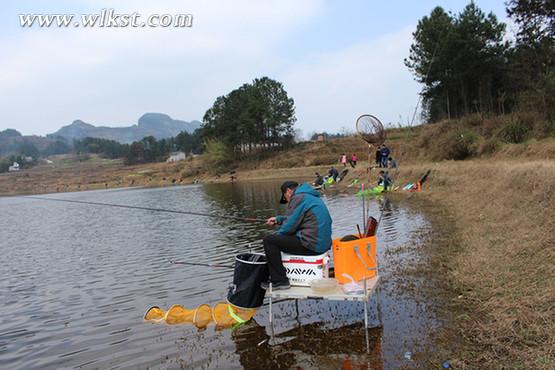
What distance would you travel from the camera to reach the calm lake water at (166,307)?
6672 mm

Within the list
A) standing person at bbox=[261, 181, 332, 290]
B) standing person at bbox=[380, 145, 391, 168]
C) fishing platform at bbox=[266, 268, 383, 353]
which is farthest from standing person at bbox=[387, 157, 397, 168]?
standing person at bbox=[261, 181, 332, 290]

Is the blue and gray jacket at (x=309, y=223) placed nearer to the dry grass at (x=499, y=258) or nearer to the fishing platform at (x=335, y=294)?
the fishing platform at (x=335, y=294)

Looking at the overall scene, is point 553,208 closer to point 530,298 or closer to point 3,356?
point 530,298

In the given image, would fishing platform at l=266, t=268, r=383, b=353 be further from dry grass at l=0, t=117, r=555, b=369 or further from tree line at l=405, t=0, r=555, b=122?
tree line at l=405, t=0, r=555, b=122

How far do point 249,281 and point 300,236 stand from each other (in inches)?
49.6

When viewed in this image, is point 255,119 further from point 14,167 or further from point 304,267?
point 14,167

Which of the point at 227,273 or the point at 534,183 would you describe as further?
the point at 534,183

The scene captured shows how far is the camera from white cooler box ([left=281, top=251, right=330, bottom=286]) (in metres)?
7.05

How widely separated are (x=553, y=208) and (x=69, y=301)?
1269 cm

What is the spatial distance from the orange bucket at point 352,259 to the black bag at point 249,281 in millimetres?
1308

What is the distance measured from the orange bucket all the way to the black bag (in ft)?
4.29

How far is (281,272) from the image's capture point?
23.1 ft

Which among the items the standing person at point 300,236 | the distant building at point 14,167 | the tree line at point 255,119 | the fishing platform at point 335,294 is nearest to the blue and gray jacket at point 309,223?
the standing person at point 300,236

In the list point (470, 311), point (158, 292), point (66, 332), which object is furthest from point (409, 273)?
point (66, 332)
